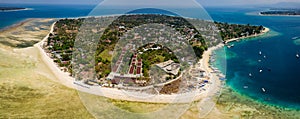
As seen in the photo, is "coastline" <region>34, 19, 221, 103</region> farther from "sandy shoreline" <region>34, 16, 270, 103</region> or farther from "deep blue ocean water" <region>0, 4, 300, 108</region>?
"deep blue ocean water" <region>0, 4, 300, 108</region>

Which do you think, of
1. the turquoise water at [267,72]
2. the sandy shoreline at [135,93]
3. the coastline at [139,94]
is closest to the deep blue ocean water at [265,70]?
the turquoise water at [267,72]

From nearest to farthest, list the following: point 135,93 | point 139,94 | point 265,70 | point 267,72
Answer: point 139,94 < point 135,93 < point 267,72 < point 265,70

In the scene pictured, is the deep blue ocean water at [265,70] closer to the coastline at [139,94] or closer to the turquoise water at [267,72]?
the turquoise water at [267,72]

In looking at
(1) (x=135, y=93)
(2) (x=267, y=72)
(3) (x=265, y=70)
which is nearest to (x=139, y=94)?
(1) (x=135, y=93)

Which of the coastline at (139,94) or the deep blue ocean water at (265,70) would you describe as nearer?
the coastline at (139,94)

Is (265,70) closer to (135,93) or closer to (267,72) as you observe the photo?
(267,72)

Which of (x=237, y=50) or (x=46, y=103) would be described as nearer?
(x=46, y=103)

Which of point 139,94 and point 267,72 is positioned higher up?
point 139,94

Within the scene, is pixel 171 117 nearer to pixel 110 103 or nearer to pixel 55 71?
pixel 110 103

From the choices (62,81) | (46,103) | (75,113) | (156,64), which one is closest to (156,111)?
(75,113)

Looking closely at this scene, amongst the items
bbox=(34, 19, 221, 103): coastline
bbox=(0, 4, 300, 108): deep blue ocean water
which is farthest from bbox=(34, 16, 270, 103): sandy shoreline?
bbox=(0, 4, 300, 108): deep blue ocean water

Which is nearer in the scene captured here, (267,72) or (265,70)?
(267,72)
